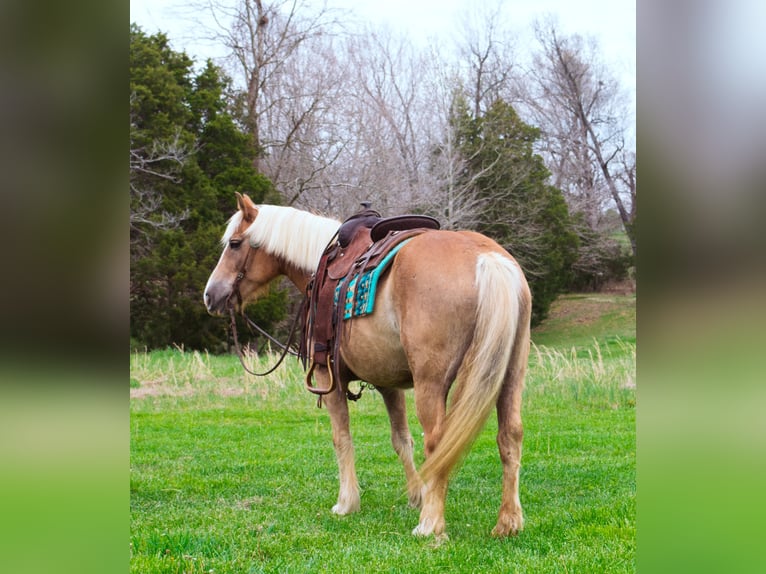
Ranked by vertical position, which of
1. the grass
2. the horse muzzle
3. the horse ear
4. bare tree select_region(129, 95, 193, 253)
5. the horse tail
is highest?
bare tree select_region(129, 95, 193, 253)

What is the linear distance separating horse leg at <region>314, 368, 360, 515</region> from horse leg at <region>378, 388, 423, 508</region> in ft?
1.15

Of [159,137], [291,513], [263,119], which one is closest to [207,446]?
[291,513]

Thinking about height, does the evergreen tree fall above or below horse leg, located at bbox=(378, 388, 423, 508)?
above

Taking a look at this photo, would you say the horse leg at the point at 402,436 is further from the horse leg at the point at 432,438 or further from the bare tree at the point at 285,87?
the bare tree at the point at 285,87

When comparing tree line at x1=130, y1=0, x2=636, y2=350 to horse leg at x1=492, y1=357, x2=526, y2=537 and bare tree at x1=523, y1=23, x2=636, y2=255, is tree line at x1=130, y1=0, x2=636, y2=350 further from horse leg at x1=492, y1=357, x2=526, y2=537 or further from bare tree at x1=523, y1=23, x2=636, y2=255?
horse leg at x1=492, y1=357, x2=526, y2=537

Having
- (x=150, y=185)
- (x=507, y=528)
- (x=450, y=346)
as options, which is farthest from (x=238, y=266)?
(x=150, y=185)

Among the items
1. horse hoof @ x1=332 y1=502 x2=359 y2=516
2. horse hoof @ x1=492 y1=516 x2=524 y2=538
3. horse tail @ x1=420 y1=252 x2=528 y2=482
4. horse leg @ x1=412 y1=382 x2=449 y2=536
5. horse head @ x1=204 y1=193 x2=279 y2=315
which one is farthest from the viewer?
horse head @ x1=204 y1=193 x2=279 y2=315

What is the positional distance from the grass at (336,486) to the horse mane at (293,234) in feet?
6.12

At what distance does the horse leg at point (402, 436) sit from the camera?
4.84 meters

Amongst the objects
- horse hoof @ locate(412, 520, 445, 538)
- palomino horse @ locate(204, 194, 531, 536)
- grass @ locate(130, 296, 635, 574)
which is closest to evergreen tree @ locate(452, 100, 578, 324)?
grass @ locate(130, 296, 635, 574)

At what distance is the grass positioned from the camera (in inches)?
143

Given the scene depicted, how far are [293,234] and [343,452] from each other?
1.71 metres
